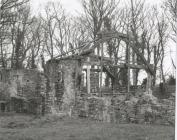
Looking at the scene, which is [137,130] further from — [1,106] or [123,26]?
[123,26]

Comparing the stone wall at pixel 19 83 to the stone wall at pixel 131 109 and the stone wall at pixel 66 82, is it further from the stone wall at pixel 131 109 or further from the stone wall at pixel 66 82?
the stone wall at pixel 131 109

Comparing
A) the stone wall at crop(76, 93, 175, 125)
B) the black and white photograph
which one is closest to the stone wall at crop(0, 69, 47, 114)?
the black and white photograph

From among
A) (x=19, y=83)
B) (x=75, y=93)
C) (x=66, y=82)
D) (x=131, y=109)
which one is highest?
(x=19, y=83)

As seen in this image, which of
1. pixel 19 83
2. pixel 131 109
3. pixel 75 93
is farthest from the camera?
pixel 19 83

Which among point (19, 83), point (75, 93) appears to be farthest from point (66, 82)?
point (19, 83)

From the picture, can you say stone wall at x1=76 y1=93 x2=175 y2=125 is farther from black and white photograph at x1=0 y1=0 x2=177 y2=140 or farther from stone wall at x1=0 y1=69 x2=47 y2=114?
stone wall at x1=0 y1=69 x2=47 y2=114

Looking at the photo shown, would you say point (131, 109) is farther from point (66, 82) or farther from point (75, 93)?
point (66, 82)

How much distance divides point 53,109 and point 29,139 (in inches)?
323

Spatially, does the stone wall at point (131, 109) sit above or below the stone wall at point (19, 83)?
below

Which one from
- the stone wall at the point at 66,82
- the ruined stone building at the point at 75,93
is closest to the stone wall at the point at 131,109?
the ruined stone building at the point at 75,93

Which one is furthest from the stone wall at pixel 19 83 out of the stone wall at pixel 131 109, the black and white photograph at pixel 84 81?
the stone wall at pixel 131 109

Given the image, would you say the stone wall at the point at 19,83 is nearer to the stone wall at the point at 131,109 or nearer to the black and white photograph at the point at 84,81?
the black and white photograph at the point at 84,81

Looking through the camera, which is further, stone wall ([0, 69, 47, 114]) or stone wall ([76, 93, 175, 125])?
stone wall ([0, 69, 47, 114])

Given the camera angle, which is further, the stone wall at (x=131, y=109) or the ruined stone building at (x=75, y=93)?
the ruined stone building at (x=75, y=93)
